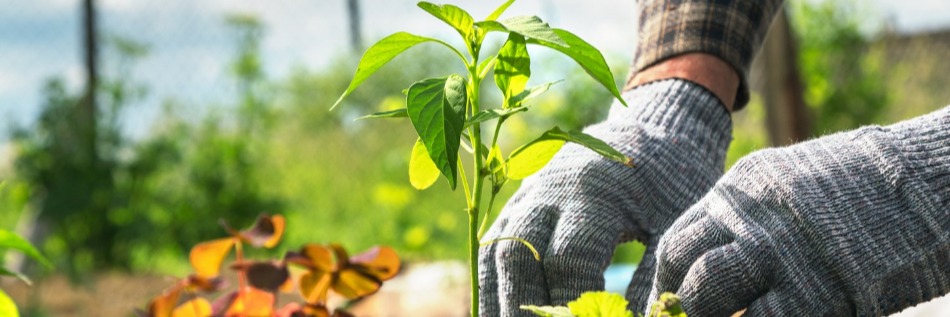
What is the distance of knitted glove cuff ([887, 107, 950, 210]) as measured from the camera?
3.13ft

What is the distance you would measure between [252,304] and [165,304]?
8 centimetres

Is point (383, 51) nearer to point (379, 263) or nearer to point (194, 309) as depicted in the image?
point (379, 263)

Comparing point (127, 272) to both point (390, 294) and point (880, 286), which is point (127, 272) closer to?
point (390, 294)

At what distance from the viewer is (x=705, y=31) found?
1317 mm

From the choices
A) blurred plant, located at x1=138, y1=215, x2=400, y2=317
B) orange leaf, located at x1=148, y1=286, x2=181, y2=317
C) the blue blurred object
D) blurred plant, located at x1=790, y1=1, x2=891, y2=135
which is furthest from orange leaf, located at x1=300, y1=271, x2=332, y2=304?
blurred plant, located at x1=790, y1=1, x2=891, y2=135

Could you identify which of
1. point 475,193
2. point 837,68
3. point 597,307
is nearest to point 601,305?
point 597,307

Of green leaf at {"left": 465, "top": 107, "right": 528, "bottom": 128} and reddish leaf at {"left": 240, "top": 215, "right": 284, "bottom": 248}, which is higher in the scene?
green leaf at {"left": 465, "top": 107, "right": 528, "bottom": 128}

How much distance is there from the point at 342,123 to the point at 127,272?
2617 mm

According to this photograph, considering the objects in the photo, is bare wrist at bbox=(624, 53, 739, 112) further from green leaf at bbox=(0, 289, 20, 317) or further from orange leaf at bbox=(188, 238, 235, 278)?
green leaf at bbox=(0, 289, 20, 317)

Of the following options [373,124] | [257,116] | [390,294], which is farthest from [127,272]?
[373,124]

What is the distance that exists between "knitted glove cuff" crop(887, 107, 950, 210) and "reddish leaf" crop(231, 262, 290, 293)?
0.57m

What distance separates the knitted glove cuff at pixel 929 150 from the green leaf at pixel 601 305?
15.5 inches

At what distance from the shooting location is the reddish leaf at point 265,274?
90 cm

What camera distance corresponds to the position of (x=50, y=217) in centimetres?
434
